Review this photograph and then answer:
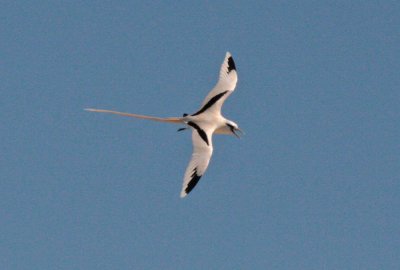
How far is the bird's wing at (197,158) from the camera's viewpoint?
48.1 m

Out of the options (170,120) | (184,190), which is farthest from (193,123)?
(184,190)

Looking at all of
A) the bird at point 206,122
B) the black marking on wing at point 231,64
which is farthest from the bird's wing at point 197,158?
the black marking on wing at point 231,64

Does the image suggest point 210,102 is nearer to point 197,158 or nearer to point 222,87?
point 222,87

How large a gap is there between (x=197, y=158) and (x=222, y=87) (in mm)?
6694

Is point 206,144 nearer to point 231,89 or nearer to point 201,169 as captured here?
point 201,169

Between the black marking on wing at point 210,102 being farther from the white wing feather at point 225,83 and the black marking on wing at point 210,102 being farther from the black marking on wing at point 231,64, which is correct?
the black marking on wing at point 231,64

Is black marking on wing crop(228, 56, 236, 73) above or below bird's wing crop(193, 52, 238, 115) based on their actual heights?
above

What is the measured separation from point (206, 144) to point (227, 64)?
806 centimetres

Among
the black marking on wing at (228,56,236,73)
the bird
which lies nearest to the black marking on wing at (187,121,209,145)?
the bird

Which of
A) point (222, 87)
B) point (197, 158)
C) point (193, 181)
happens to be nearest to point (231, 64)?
point (222, 87)

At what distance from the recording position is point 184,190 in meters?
47.8

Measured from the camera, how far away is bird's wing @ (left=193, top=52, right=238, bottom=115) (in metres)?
53.1

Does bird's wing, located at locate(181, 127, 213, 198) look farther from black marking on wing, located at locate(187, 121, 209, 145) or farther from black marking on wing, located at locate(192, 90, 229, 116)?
black marking on wing, located at locate(192, 90, 229, 116)

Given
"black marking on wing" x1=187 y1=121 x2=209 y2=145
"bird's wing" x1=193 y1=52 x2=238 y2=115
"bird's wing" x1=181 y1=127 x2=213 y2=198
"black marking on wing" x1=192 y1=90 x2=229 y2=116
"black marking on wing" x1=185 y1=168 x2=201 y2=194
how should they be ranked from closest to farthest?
"black marking on wing" x1=185 y1=168 x2=201 y2=194
"bird's wing" x1=181 y1=127 x2=213 y2=198
"black marking on wing" x1=187 y1=121 x2=209 y2=145
"black marking on wing" x1=192 y1=90 x2=229 y2=116
"bird's wing" x1=193 y1=52 x2=238 y2=115
